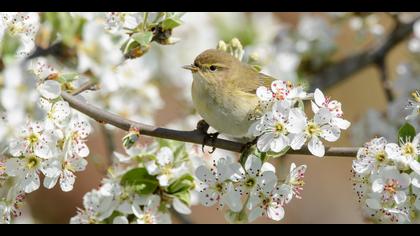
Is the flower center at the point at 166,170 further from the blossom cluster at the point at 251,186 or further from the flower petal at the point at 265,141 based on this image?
the flower petal at the point at 265,141

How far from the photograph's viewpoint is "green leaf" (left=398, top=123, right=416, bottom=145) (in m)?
2.21

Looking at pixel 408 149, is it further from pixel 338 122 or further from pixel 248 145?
pixel 248 145

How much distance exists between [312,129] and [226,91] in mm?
608

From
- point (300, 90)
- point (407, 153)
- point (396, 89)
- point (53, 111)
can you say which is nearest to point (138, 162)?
point (53, 111)

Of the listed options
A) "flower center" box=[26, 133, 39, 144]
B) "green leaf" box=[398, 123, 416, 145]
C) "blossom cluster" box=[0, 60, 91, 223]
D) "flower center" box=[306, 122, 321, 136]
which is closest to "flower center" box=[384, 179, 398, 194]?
"green leaf" box=[398, 123, 416, 145]

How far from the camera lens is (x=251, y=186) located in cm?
226

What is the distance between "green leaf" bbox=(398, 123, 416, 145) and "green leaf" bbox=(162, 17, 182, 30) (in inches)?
31.6

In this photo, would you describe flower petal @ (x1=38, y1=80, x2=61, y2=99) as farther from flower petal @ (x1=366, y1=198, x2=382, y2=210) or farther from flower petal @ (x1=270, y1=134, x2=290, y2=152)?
flower petal @ (x1=366, y1=198, x2=382, y2=210)

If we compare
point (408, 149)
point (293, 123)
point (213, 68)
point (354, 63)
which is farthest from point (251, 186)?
point (354, 63)

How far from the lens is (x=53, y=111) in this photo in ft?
7.20

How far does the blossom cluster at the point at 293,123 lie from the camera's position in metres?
2.14

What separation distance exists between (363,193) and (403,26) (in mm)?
1867

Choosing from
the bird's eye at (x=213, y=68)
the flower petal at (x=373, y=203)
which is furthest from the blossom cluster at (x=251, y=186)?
the bird's eye at (x=213, y=68)

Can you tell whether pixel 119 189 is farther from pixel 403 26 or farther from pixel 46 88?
pixel 403 26
